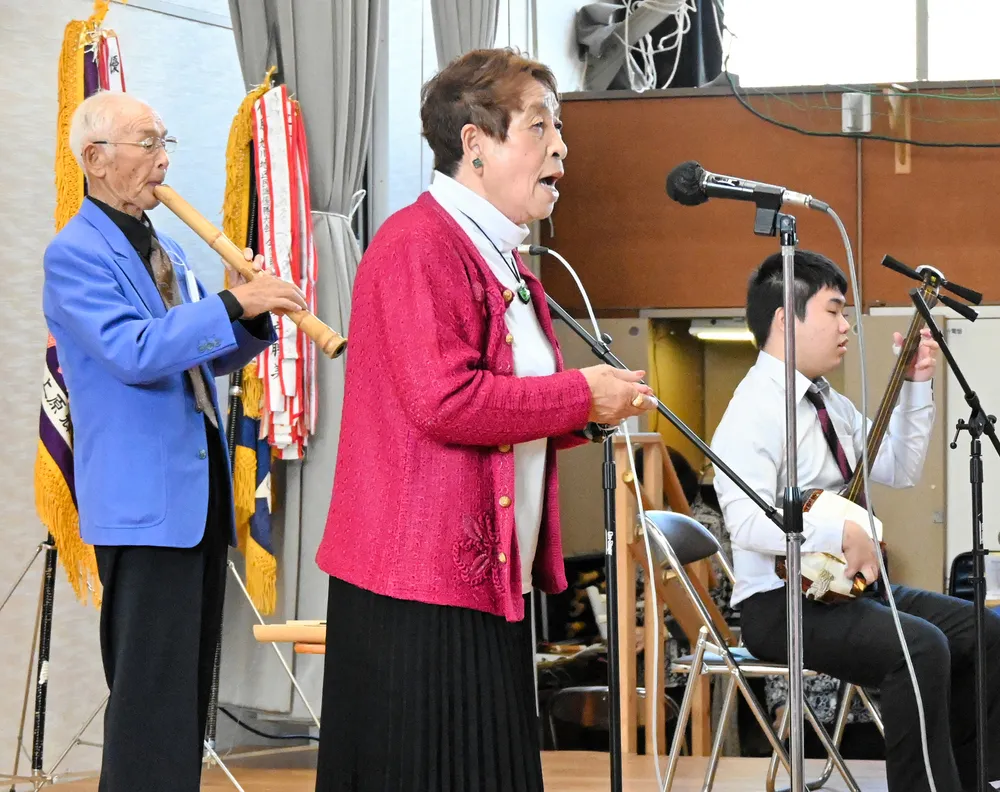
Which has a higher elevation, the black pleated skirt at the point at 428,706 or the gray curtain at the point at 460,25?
the gray curtain at the point at 460,25

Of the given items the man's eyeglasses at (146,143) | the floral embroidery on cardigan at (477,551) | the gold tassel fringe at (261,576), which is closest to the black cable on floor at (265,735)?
the gold tassel fringe at (261,576)

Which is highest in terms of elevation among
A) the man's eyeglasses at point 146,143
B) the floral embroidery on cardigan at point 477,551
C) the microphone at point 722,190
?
the man's eyeglasses at point 146,143

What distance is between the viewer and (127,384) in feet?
7.51

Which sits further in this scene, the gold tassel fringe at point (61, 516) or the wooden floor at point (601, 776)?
the wooden floor at point (601, 776)

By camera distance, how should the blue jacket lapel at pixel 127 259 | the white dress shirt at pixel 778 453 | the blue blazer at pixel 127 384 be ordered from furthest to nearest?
the white dress shirt at pixel 778 453 < the blue jacket lapel at pixel 127 259 < the blue blazer at pixel 127 384

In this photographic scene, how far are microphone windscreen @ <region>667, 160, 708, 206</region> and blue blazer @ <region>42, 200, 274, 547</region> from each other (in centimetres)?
82

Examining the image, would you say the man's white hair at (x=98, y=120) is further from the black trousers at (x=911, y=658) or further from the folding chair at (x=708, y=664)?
the black trousers at (x=911, y=658)

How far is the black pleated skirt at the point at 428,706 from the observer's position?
170 centimetres

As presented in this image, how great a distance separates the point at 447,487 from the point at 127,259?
3.22ft

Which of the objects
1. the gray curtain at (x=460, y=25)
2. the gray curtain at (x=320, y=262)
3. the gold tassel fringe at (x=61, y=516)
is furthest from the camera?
the gray curtain at (x=460, y=25)

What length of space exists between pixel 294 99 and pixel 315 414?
90 cm

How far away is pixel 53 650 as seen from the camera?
140 inches

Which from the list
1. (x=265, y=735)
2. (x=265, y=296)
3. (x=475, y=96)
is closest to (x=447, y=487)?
(x=475, y=96)

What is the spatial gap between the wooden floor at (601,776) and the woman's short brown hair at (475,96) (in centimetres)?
194
